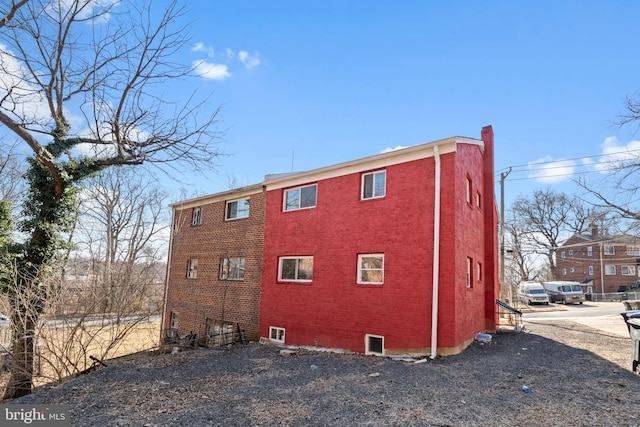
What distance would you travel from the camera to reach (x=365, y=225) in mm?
10984

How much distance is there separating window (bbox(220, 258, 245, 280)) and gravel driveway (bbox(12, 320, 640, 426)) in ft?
14.8

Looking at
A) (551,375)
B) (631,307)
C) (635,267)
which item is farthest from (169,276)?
(635,267)

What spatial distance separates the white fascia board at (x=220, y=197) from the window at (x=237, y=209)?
22cm

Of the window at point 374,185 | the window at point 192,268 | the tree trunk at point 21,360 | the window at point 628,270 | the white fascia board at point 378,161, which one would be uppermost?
the white fascia board at point 378,161

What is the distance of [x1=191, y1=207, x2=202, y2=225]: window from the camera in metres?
17.2

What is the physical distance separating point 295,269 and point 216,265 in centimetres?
454

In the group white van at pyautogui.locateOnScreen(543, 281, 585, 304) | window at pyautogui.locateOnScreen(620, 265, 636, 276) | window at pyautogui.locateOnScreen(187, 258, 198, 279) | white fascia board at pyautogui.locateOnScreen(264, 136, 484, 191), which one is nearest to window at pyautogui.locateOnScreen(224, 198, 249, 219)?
white fascia board at pyautogui.locateOnScreen(264, 136, 484, 191)

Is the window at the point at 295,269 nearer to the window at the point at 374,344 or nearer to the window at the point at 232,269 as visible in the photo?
the window at the point at 232,269

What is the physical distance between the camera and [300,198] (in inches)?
517

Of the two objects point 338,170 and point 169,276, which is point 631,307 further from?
point 169,276

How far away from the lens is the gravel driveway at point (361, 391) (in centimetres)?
545

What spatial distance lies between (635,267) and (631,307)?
34373mm

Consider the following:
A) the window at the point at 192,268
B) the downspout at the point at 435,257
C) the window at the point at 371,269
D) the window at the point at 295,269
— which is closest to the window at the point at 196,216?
the window at the point at 192,268

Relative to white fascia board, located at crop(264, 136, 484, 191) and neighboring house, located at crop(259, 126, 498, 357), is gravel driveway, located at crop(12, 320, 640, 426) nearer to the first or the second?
neighboring house, located at crop(259, 126, 498, 357)
